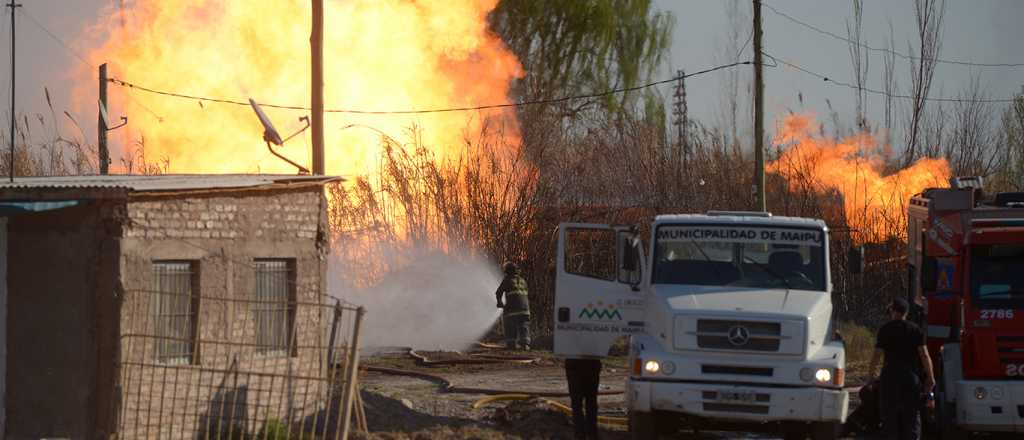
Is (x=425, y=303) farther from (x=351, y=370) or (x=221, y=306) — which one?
(x=351, y=370)

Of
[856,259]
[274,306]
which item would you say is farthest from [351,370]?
[856,259]

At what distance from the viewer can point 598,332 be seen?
632 inches

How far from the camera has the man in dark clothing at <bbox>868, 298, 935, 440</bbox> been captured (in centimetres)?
1480

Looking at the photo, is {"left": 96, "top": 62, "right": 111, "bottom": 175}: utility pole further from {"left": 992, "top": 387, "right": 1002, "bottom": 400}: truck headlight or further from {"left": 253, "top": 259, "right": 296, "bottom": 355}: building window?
{"left": 992, "top": 387, "right": 1002, "bottom": 400}: truck headlight

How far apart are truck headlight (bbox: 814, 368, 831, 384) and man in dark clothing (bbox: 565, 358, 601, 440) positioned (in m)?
2.90

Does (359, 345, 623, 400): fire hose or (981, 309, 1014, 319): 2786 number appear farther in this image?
(359, 345, 623, 400): fire hose

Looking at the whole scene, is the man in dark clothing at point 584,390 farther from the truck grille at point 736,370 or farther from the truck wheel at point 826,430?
the truck wheel at point 826,430

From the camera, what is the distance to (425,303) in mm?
31516

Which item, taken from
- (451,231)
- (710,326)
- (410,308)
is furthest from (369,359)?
(710,326)

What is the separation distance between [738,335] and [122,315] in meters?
6.67

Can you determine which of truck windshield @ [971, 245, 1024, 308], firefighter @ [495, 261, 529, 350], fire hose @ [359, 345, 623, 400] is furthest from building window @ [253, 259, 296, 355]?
firefighter @ [495, 261, 529, 350]

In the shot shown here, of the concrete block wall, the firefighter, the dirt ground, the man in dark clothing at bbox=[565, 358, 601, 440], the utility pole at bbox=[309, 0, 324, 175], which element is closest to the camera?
the concrete block wall

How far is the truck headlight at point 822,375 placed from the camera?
1437cm

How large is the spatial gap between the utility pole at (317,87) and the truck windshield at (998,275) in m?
11.1
